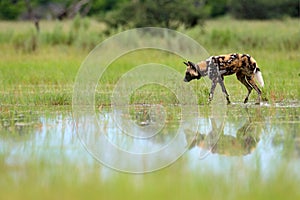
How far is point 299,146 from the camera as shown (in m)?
6.77

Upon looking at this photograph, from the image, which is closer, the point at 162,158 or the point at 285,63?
the point at 162,158

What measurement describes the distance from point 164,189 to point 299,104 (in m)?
5.15

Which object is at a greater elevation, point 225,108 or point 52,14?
point 52,14

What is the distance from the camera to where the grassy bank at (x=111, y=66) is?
10.5 meters

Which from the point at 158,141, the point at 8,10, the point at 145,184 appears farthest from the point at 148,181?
the point at 8,10

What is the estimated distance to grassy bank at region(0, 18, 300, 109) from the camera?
→ 413 inches

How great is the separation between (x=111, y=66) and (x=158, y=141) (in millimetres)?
6703

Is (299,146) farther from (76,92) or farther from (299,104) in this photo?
(76,92)

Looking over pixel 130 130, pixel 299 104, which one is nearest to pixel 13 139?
pixel 130 130

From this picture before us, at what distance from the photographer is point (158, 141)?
23.8 feet

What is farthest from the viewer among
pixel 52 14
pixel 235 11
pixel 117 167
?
pixel 52 14

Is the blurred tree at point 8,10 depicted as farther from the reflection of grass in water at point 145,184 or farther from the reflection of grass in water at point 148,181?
the reflection of grass in water at point 145,184

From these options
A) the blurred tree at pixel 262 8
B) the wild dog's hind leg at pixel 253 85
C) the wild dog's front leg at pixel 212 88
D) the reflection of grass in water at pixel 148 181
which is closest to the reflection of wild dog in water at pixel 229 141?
the reflection of grass in water at pixel 148 181

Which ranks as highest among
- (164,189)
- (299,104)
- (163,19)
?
(163,19)
